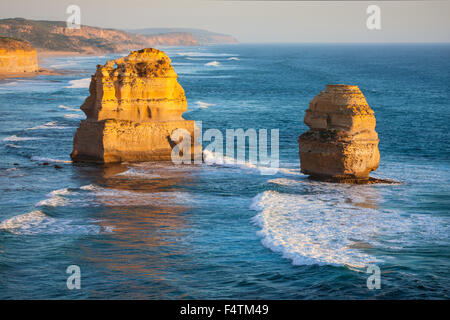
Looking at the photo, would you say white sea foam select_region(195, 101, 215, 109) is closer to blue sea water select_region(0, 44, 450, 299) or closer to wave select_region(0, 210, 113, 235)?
blue sea water select_region(0, 44, 450, 299)

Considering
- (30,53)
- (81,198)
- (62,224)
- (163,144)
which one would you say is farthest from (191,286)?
(30,53)

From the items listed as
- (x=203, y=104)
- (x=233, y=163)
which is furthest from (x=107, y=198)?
(x=203, y=104)

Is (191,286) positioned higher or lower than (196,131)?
lower

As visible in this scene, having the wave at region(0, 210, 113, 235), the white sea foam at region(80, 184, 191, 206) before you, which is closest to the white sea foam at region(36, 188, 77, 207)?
the white sea foam at region(80, 184, 191, 206)

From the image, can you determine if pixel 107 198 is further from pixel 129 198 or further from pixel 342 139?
pixel 342 139
